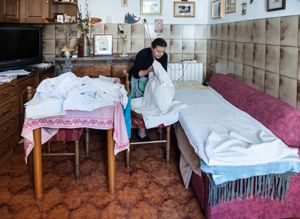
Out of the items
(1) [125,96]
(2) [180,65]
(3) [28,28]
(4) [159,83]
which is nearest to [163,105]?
(4) [159,83]

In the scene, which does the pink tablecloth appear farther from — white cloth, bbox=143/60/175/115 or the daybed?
white cloth, bbox=143/60/175/115

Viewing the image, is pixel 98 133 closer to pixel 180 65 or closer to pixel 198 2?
pixel 180 65

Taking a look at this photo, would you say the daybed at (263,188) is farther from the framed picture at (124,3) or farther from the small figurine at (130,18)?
the framed picture at (124,3)

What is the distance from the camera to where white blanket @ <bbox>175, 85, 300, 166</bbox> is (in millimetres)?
2041

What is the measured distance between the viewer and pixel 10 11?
377 cm

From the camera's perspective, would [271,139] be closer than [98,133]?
Yes

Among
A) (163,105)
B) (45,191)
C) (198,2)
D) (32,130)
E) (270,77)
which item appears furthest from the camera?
(198,2)

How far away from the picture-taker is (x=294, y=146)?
2.33 m

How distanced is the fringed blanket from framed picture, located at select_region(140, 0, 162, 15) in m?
3.25

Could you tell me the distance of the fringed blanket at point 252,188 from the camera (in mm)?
2068

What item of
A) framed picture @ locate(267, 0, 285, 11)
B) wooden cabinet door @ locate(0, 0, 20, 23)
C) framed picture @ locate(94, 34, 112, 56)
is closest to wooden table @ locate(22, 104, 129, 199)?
framed picture @ locate(267, 0, 285, 11)

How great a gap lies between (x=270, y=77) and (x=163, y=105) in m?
0.99

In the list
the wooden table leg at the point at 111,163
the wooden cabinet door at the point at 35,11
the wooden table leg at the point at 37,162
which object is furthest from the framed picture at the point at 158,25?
the wooden table leg at the point at 37,162

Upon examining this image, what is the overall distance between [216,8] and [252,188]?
2946mm
